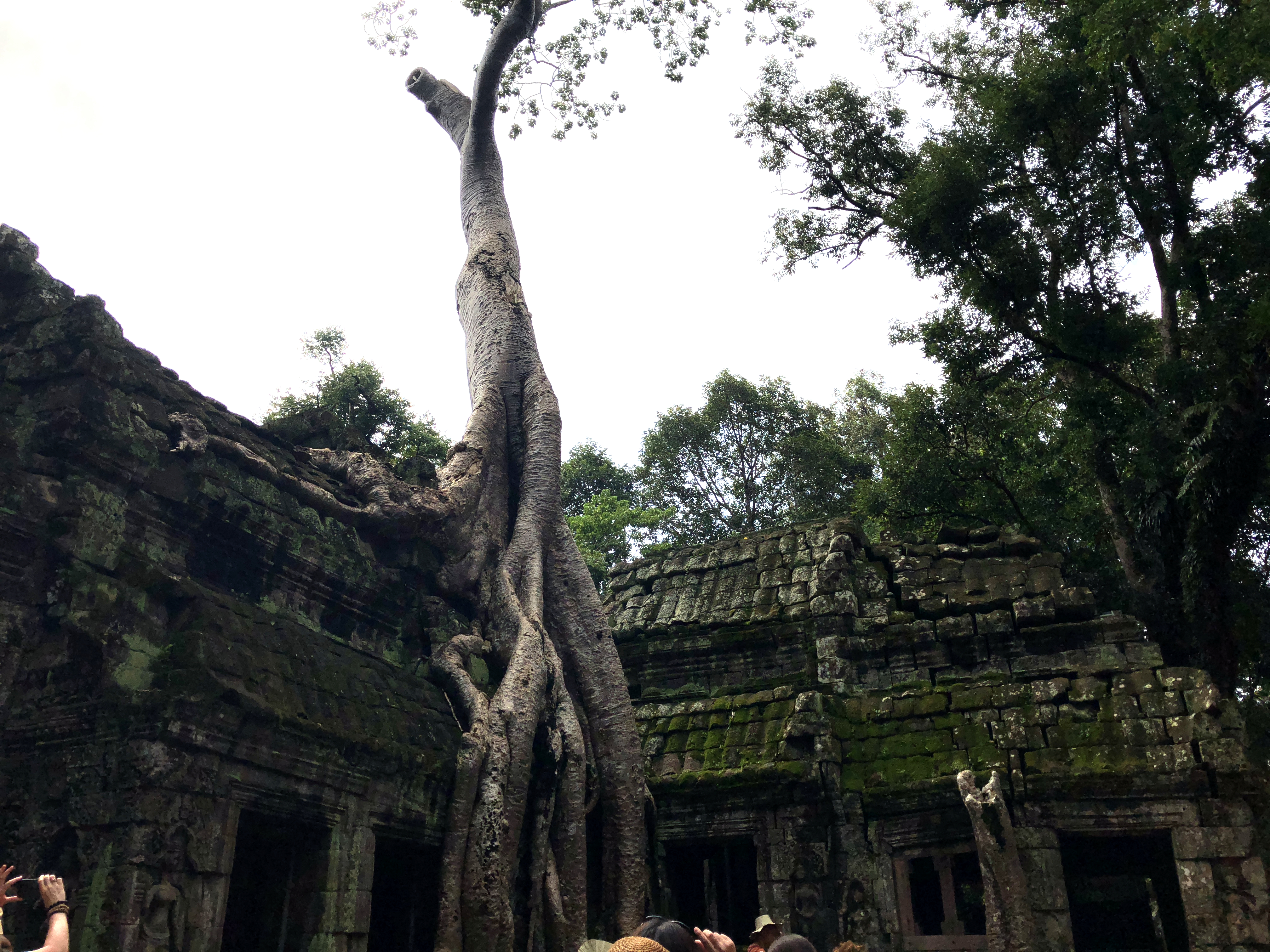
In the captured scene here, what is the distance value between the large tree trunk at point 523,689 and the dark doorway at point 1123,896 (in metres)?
3.76

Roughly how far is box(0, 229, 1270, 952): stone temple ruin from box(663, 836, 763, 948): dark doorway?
37 mm

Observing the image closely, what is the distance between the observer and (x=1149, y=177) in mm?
11094

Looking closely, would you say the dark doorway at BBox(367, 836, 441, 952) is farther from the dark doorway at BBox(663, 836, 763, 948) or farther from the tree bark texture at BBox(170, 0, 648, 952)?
the dark doorway at BBox(663, 836, 763, 948)

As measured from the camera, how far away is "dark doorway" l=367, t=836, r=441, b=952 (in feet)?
21.1

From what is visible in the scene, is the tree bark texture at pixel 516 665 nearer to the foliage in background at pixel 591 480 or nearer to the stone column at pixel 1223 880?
the stone column at pixel 1223 880

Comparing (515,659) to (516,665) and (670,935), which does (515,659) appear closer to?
(516,665)

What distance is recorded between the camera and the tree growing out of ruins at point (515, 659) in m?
6.29

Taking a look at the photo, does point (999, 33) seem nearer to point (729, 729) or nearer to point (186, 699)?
point (729, 729)

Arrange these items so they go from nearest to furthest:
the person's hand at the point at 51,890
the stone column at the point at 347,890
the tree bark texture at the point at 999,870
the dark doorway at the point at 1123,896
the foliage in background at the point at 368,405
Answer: the person's hand at the point at 51,890
the stone column at the point at 347,890
the tree bark texture at the point at 999,870
the dark doorway at the point at 1123,896
the foliage in background at the point at 368,405

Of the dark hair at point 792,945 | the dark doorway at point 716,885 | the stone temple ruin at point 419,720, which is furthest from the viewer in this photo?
the dark doorway at point 716,885

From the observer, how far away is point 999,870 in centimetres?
681

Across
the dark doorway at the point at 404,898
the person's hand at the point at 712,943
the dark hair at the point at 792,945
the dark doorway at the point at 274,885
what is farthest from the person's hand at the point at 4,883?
the dark doorway at the point at 404,898

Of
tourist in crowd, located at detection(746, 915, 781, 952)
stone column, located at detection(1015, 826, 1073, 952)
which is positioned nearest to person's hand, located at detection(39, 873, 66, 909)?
tourist in crowd, located at detection(746, 915, 781, 952)

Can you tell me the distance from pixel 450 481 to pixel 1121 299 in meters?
8.52
